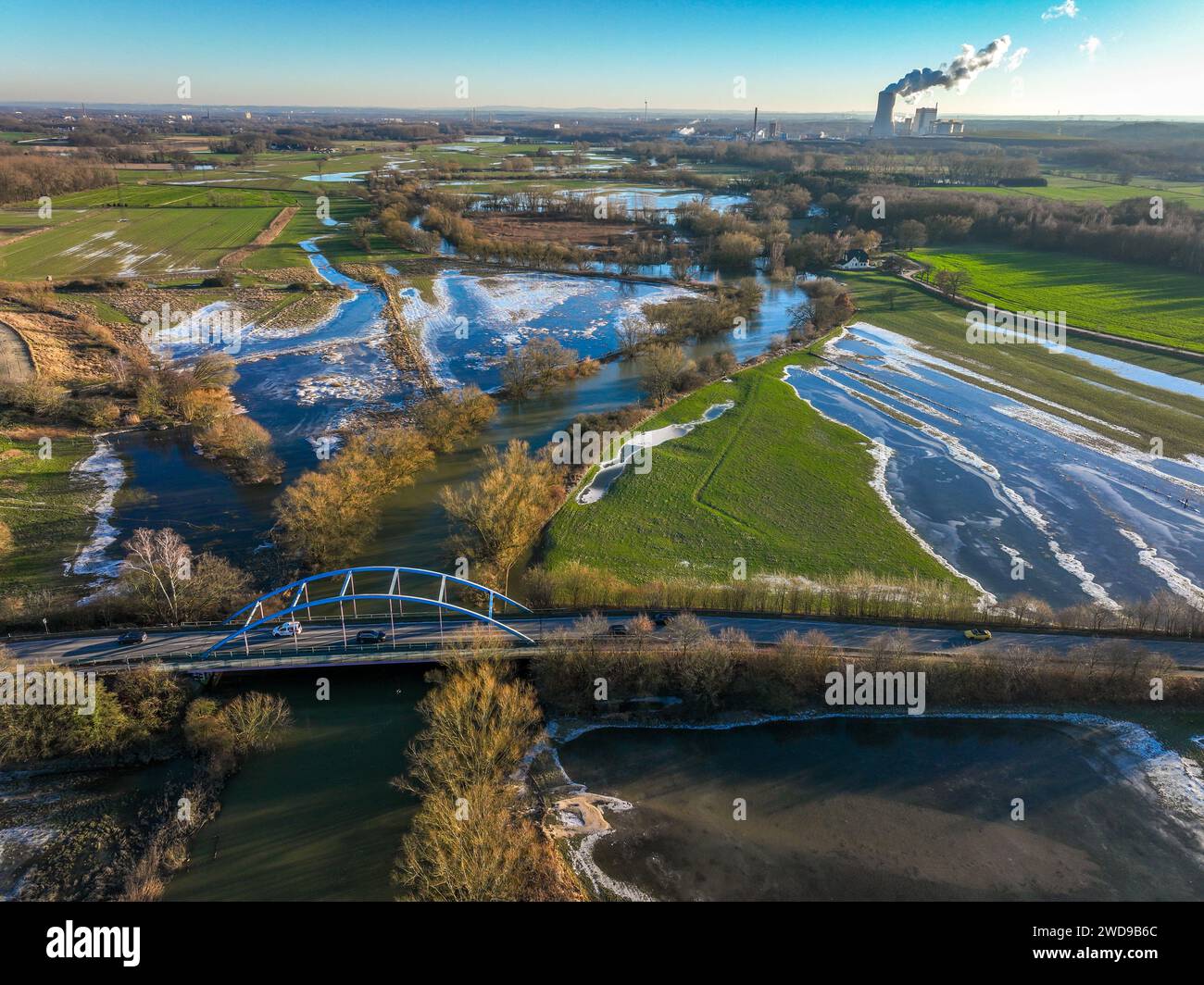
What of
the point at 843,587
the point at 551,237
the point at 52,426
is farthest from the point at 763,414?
the point at 551,237

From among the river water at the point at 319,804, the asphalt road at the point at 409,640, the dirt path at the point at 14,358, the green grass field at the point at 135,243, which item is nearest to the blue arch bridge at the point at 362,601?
the asphalt road at the point at 409,640

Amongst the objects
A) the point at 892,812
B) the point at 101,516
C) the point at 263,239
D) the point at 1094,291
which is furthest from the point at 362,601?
the point at 1094,291

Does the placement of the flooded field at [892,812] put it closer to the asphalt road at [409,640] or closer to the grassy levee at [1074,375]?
the asphalt road at [409,640]

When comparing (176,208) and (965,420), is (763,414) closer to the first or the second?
(965,420)

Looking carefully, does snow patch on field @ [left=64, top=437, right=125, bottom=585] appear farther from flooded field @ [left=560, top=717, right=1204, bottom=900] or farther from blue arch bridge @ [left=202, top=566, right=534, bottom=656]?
flooded field @ [left=560, top=717, right=1204, bottom=900]

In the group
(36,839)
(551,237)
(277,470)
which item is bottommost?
(36,839)

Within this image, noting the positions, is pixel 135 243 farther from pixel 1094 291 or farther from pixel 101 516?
pixel 1094 291
